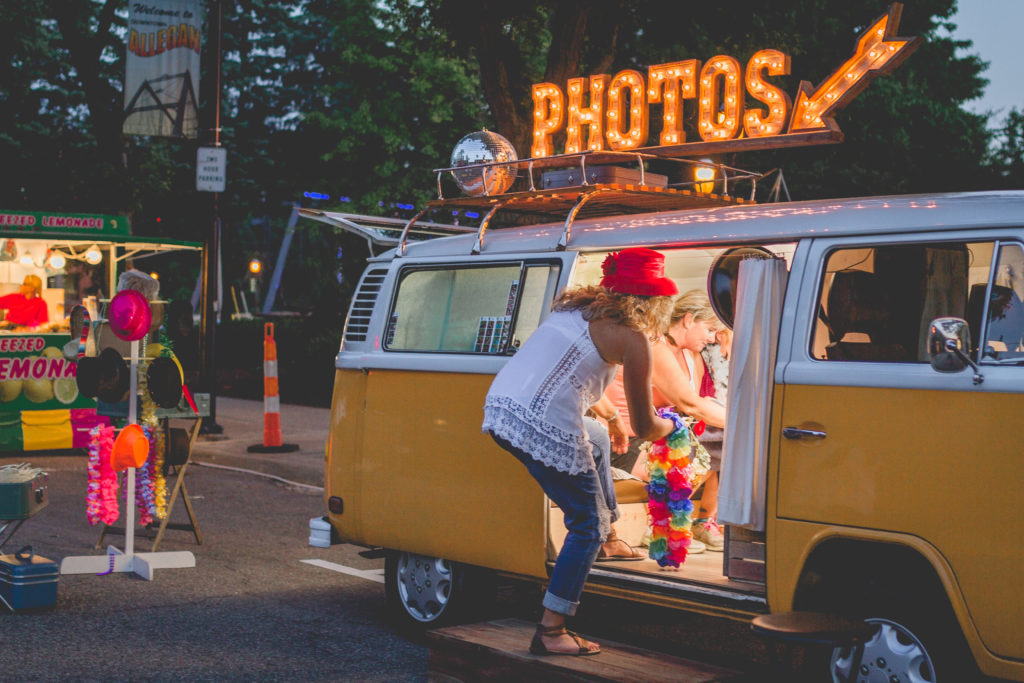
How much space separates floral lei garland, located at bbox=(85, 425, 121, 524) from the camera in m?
8.66

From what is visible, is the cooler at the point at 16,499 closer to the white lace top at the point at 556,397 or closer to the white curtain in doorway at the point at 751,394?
the white lace top at the point at 556,397

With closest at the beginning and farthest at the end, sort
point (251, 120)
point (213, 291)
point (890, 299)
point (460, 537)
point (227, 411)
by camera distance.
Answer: point (890, 299) < point (460, 537) < point (213, 291) < point (227, 411) < point (251, 120)

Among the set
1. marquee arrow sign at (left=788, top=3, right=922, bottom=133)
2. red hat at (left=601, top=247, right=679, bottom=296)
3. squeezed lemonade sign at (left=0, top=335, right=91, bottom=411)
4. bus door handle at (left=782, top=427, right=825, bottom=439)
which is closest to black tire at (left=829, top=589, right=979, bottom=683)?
bus door handle at (left=782, top=427, right=825, bottom=439)

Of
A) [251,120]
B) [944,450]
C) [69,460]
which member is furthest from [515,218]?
[251,120]

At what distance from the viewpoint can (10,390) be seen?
46.3 ft

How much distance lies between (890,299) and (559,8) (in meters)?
8.19

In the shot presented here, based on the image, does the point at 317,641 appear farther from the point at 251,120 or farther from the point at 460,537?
the point at 251,120

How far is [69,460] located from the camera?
14.2 m

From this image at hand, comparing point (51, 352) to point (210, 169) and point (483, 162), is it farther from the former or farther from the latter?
point (483, 162)

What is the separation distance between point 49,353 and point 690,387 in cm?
1047

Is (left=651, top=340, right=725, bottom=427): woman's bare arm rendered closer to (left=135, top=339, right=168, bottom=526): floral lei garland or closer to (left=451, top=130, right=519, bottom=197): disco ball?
(left=451, top=130, right=519, bottom=197): disco ball

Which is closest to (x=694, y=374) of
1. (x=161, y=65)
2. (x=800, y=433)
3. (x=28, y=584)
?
(x=800, y=433)

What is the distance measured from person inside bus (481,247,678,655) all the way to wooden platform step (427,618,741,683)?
133 mm

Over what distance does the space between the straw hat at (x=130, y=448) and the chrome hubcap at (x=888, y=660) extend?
535cm
